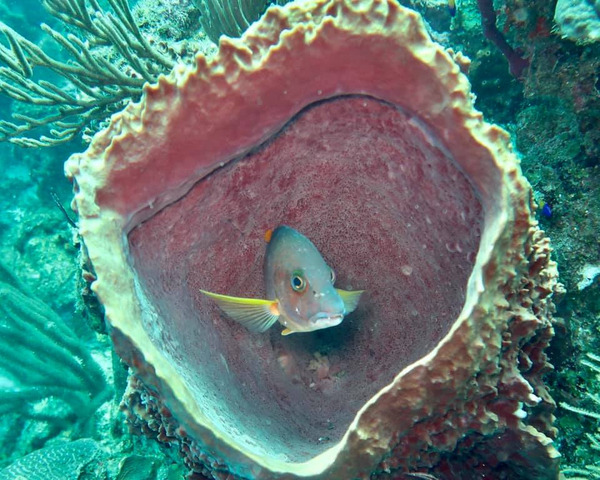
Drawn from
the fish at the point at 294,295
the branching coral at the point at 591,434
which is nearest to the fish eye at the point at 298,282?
the fish at the point at 294,295

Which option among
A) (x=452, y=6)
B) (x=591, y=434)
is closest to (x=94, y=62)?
(x=452, y=6)

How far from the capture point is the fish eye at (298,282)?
2098mm

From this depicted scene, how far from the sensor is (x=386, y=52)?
167 centimetres

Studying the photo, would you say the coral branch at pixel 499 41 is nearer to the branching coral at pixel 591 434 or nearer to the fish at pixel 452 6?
the fish at pixel 452 6

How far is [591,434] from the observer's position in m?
2.00

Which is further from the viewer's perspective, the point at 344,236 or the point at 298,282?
the point at 344,236

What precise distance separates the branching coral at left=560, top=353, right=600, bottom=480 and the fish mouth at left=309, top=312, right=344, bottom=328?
3.87 feet

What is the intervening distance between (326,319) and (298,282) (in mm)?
271

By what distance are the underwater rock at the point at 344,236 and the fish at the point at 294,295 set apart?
298mm

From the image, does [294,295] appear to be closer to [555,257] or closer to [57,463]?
[555,257]

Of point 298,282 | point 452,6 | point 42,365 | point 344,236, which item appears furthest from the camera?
point 42,365

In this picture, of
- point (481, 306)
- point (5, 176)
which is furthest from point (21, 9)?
point (481, 306)

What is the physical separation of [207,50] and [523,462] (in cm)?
402

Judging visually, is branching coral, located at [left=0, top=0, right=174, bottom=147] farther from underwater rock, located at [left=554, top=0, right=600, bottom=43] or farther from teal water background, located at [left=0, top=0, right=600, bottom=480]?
underwater rock, located at [left=554, top=0, right=600, bottom=43]
